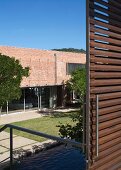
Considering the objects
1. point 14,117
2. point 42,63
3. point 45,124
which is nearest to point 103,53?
point 45,124

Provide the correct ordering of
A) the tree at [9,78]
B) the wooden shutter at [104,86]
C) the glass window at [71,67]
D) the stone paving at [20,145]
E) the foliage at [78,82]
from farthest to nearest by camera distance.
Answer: the glass window at [71,67], the foliage at [78,82], the tree at [9,78], the stone paving at [20,145], the wooden shutter at [104,86]

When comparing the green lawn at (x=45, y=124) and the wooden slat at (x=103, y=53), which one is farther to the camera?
the green lawn at (x=45, y=124)

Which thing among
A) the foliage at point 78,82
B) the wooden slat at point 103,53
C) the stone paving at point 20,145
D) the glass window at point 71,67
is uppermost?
the glass window at point 71,67

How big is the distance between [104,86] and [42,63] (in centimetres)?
2339

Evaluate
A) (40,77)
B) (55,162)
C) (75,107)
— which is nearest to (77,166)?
(55,162)

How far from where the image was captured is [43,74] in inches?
1136

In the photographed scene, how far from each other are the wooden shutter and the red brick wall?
20.1 meters

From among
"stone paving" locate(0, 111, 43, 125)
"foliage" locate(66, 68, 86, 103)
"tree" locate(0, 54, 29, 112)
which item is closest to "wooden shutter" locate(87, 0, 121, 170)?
"tree" locate(0, 54, 29, 112)

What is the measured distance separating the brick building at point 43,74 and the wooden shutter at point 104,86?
20.1 metres

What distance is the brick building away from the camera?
26.9 metres

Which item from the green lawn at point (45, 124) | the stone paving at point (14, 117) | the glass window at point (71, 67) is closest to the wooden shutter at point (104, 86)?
the green lawn at point (45, 124)

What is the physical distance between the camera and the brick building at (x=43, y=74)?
26.9 meters

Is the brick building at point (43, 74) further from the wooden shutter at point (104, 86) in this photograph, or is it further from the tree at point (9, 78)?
the wooden shutter at point (104, 86)

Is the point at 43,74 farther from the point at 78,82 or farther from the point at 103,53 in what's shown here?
the point at 103,53
